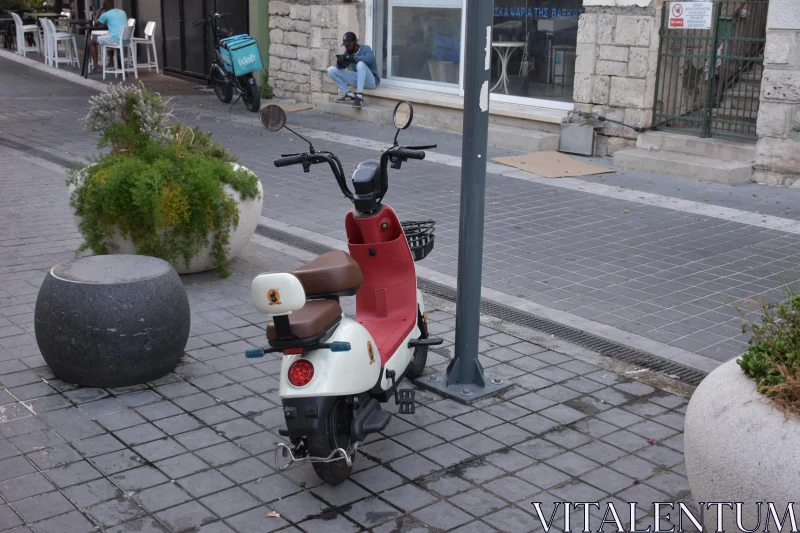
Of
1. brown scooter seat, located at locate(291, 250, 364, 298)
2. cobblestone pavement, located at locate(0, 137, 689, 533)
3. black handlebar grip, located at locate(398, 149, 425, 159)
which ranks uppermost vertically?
black handlebar grip, located at locate(398, 149, 425, 159)

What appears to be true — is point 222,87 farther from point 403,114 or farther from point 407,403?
point 407,403

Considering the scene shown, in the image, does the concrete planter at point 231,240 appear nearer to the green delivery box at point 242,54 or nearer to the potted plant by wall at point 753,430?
the potted plant by wall at point 753,430

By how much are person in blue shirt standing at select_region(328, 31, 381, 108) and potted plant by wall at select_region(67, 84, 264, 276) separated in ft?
25.7

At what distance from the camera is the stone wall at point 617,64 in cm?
1124

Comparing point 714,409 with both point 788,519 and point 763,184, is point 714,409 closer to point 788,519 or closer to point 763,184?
point 788,519

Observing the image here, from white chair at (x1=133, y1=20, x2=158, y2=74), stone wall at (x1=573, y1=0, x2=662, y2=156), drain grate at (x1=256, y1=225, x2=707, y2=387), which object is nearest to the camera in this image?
drain grate at (x1=256, y1=225, x2=707, y2=387)

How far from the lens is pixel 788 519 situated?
3020mm

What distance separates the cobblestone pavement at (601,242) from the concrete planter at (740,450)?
216 centimetres

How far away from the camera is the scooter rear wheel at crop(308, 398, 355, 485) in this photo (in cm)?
387

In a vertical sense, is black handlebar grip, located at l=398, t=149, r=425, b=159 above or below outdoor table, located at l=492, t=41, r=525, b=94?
below

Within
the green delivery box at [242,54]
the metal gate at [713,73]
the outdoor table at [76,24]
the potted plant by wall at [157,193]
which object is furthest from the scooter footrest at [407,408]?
the outdoor table at [76,24]

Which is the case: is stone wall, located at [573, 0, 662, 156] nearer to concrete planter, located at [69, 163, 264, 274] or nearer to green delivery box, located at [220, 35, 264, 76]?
green delivery box, located at [220, 35, 264, 76]

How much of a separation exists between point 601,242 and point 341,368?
187 inches

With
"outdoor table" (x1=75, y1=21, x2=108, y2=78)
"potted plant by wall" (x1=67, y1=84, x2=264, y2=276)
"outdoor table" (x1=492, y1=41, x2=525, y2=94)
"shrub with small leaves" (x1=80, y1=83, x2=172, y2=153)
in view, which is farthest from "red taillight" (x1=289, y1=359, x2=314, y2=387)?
"outdoor table" (x1=75, y1=21, x2=108, y2=78)
